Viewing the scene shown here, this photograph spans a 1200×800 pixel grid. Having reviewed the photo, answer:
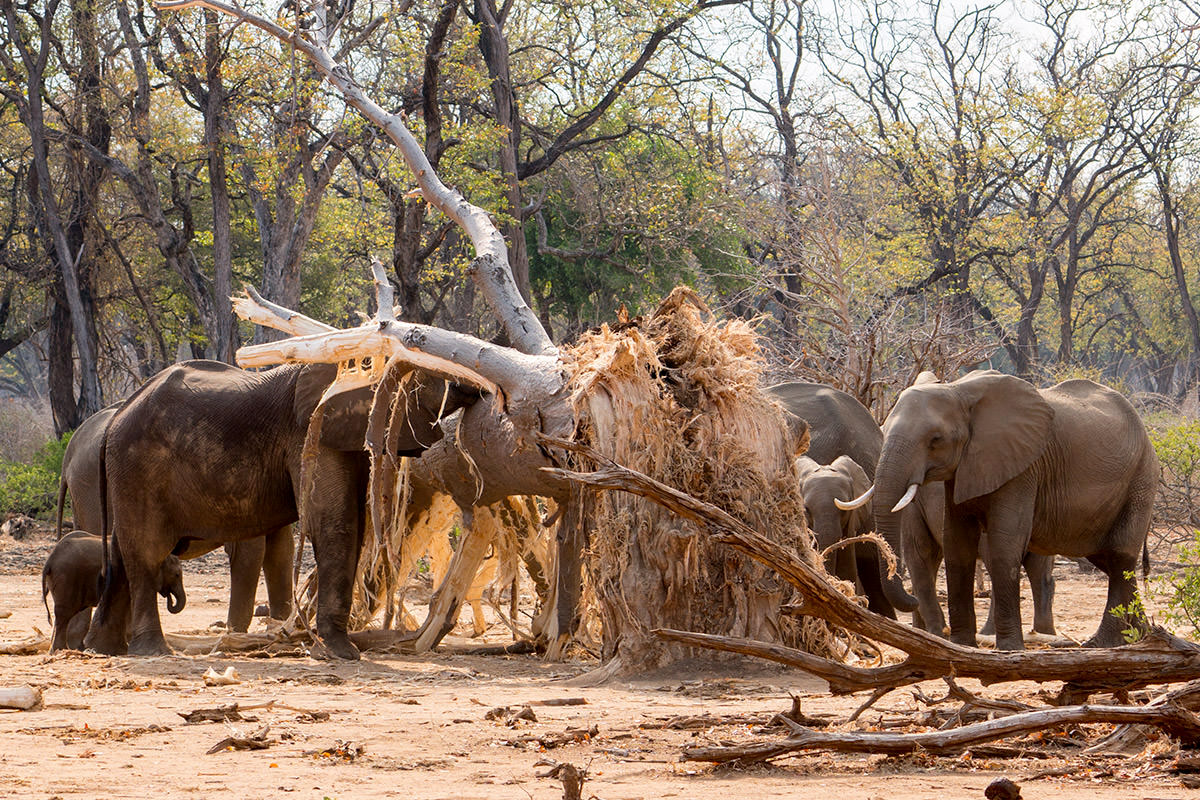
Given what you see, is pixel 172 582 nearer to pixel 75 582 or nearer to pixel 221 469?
pixel 75 582

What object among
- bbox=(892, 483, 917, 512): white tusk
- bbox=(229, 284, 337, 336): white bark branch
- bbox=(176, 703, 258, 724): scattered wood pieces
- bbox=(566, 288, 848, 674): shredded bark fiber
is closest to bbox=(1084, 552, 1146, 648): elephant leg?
bbox=(892, 483, 917, 512): white tusk

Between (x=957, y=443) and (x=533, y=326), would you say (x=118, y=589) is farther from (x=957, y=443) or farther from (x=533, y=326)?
(x=957, y=443)

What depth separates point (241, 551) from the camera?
1242 cm

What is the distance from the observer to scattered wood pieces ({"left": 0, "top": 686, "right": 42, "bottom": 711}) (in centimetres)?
735

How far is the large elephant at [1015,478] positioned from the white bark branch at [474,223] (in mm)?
2737

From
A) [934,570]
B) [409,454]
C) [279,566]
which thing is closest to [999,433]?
[934,570]

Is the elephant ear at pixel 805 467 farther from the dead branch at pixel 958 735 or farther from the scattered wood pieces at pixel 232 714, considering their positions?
the dead branch at pixel 958 735

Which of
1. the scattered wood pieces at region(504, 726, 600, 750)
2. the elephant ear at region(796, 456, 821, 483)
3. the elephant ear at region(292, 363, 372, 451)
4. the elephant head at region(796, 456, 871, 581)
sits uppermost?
the elephant ear at region(292, 363, 372, 451)

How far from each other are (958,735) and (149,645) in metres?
6.92

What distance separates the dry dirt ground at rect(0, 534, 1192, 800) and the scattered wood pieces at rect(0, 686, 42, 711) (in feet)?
0.22

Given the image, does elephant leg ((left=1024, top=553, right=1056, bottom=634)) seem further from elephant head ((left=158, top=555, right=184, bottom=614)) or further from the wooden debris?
the wooden debris

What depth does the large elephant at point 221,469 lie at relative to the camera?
10.4 m

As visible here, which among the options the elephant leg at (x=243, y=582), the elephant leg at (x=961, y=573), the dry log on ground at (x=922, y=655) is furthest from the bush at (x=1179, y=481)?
the dry log on ground at (x=922, y=655)

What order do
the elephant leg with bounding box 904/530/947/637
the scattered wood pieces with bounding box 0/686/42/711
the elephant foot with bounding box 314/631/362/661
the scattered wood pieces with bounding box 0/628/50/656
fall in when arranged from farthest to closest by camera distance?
the elephant leg with bounding box 904/530/947/637 < the scattered wood pieces with bounding box 0/628/50/656 < the elephant foot with bounding box 314/631/362/661 < the scattered wood pieces with bounding box 0/686/42/711
